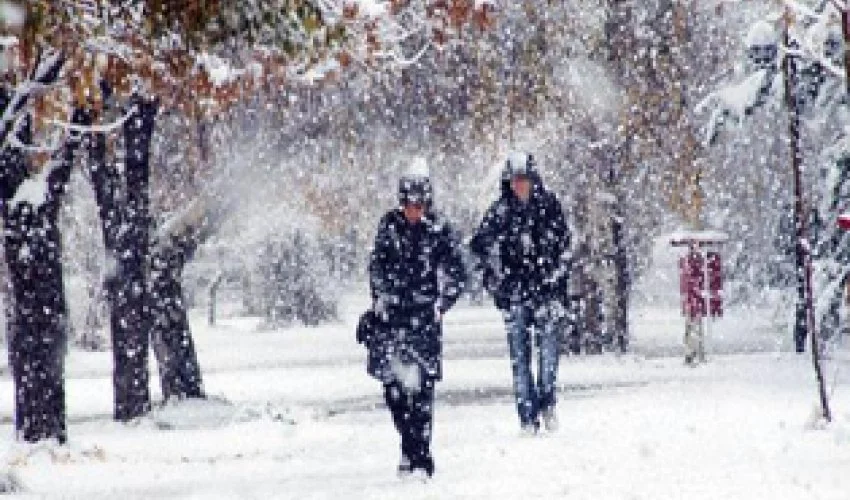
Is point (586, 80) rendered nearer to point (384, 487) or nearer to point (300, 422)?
point (300, 422)

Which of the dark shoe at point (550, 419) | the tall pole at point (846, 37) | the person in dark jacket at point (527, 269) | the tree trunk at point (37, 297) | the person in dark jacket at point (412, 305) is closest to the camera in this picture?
the tall pole at point (846, 37)

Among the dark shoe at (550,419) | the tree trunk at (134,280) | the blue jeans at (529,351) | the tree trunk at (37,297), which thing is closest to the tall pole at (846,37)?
the blue jeans at (529,351)

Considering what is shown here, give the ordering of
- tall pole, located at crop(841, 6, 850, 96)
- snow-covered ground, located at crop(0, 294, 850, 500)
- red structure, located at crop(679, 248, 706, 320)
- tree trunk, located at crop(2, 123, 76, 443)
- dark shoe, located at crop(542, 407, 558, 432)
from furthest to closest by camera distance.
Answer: red structure, located at crop(679, 248, 706, 320), tree trunk, located at crop(2, 123, 76, 443), dark shoe, located at crop(542, 407, 558, 432), snow-covered ground, located at crop(0, 294, 850, 500), tall pole, located at crop(841, 6, 850, 96)

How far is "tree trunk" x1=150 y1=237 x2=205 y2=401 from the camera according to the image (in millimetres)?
19094

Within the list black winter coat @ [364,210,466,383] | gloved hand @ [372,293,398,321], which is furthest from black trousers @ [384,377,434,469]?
gloved hand @ [372,293,398,321]

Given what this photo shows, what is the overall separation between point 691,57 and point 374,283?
45.3ft

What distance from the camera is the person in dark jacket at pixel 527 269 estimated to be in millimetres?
12359

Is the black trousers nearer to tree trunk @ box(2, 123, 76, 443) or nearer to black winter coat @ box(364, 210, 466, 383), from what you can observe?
black winter coat @ box(364, 210, 466, 383)

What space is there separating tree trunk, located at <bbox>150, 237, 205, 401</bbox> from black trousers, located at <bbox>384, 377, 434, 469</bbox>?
8.82 m

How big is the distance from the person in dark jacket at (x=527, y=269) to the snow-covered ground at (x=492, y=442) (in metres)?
0.49

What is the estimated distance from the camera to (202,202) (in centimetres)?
1916

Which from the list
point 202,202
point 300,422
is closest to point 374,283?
point 300,422

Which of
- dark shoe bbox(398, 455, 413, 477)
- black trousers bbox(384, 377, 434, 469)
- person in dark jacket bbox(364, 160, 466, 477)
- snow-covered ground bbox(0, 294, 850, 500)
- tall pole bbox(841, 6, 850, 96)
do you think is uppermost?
tall pole bbox(841, 6, 850, 96)

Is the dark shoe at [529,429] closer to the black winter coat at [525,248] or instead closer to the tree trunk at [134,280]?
the black winter coat at [525,248]
